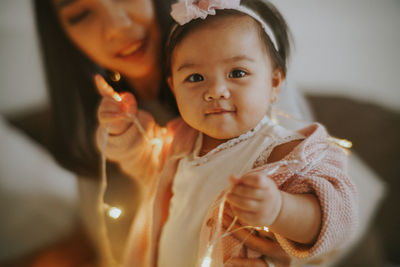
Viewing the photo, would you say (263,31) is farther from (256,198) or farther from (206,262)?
(206,262)

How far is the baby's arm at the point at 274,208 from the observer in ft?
1.33

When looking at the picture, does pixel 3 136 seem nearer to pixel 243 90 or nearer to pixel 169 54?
pixel 169 54

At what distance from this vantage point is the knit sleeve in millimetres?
443

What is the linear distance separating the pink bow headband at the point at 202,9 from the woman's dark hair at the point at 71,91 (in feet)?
0.71

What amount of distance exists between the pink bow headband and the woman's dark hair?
0.22 meters

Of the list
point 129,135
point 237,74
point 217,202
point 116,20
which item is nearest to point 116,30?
point 116,20

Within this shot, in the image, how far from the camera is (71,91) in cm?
90

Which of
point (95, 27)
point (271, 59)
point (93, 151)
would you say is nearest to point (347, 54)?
point (271, 59)

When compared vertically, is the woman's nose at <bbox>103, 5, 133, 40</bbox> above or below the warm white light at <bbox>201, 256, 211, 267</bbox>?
above

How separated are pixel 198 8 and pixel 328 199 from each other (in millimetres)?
403

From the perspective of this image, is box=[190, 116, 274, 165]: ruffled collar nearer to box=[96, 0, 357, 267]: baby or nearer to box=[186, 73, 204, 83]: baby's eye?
box=[96, 0, 357, 267]: baby

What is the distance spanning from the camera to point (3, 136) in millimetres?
1160

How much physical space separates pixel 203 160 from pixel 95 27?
1.55ft

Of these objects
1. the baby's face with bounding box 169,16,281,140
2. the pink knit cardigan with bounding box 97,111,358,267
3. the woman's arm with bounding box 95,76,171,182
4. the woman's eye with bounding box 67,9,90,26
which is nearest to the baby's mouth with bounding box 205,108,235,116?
the baby's face with bounding box 169,16,281,140
